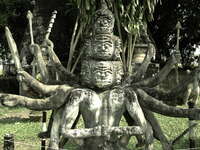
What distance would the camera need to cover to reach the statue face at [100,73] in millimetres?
5512

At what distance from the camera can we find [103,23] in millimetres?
5602

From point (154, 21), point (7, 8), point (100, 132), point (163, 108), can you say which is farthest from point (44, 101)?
point (154, 21)

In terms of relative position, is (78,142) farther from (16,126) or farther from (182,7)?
(182,7)

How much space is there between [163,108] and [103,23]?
53.5 inches

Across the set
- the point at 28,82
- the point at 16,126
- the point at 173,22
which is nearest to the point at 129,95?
the point at 28,82

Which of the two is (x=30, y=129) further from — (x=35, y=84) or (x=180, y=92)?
(x=180, y=92)

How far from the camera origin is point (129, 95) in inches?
217

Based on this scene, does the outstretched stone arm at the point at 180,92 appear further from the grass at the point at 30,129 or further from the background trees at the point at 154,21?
the background trees at the point at 154,21

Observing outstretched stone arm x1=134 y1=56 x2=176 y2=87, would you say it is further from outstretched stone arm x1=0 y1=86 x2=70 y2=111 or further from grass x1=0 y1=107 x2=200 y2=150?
grass x1=0 y1=107 x2=200 y2=150

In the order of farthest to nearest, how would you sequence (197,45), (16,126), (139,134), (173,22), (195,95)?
(197,45), (173,22), (16,126), (195,95), (139,134)

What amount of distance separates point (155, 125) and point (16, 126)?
21.5ft

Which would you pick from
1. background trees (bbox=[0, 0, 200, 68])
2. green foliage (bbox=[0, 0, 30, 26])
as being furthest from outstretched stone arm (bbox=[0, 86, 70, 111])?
green foliage (bbox=[0, 0, 30, 26])

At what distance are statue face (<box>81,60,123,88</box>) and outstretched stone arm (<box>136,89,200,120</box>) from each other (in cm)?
41

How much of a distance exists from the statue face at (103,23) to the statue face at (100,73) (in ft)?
1.38
